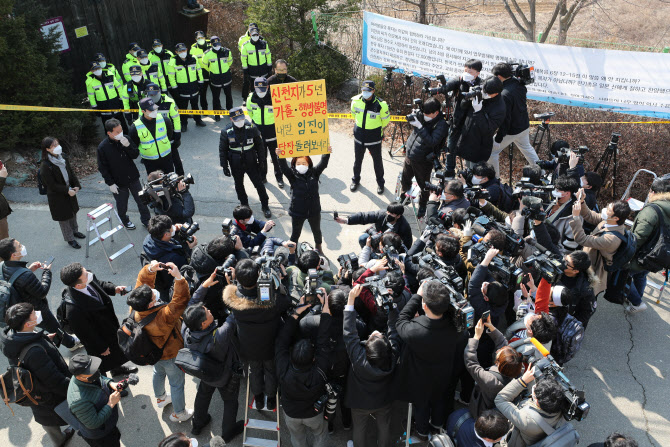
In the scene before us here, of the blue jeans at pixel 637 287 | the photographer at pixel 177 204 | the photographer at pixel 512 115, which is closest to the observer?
the blue jeans at pixel 637 287

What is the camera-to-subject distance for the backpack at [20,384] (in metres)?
4.27

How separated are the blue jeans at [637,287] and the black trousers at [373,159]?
423 cm

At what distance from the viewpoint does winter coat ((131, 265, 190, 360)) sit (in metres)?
4.63

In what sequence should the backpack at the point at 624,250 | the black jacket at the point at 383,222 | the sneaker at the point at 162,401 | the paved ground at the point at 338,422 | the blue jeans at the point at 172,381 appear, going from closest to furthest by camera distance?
1. the blue jeans at the point at 172,381
2. the paved ground at the point at 338,422
3. the sneaker at the point at 162,401
4. the backpack at the point at 624,250
5. the black jacket at the point at 383,222

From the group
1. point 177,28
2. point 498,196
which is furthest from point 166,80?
point 498,196

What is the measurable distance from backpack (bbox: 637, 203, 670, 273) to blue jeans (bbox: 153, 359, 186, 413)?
5.27 m

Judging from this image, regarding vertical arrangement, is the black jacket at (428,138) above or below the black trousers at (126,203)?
above

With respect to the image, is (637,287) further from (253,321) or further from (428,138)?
(253,321)

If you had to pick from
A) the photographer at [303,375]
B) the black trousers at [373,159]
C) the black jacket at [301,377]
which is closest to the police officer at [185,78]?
the black trousers at [373,159]

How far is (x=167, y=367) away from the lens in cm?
496

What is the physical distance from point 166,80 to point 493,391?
1023cm

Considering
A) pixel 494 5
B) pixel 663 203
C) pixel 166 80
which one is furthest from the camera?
pixel 494 5

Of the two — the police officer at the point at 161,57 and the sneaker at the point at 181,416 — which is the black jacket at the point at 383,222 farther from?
the police officer at the point at 161,57

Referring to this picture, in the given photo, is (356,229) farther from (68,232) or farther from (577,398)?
(577,398)
